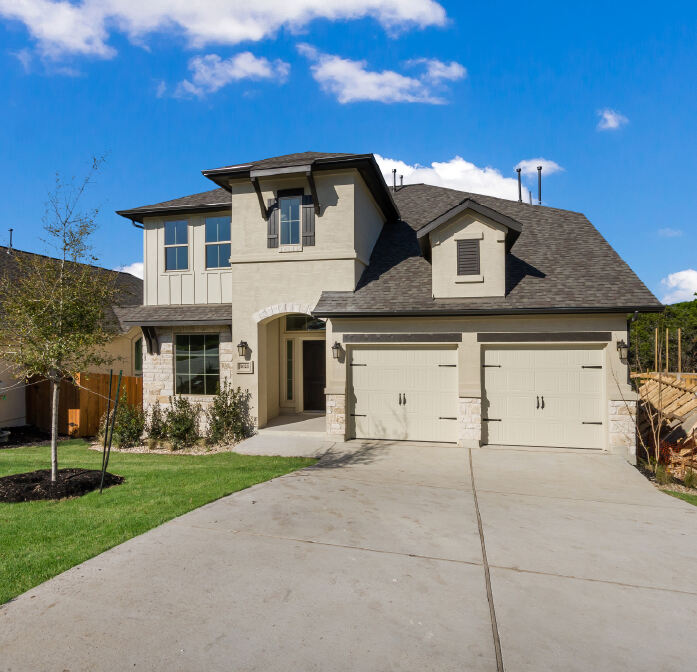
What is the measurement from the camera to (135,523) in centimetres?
523

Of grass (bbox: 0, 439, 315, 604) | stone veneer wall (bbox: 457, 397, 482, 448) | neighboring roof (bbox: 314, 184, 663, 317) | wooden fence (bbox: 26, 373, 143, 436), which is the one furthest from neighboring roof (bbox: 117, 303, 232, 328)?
stone veneer wall (bbox: 457, 397, 482, 448)

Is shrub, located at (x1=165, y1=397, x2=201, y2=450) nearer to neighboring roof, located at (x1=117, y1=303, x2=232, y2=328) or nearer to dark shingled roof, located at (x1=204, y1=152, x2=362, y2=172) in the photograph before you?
neighboring roof, located at (x1=117, y1=303, x2=232, y2=328)

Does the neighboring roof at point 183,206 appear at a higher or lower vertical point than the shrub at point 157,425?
higher

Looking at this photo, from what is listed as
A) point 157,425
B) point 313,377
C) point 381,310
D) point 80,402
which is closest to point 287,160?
point 381,310

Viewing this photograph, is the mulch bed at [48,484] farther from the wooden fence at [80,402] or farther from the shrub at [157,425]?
the wooden fence at [80,402]

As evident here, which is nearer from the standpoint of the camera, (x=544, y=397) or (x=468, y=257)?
(x=544, y=397)

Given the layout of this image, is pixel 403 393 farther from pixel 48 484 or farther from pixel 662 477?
pixel 48 484

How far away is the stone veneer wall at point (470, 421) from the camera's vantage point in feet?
32.2

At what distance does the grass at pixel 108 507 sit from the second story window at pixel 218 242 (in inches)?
224

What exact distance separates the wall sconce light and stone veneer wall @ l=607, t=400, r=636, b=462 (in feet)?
3.06

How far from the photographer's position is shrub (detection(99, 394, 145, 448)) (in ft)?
38.8

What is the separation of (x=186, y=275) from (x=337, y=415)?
6.42 metres

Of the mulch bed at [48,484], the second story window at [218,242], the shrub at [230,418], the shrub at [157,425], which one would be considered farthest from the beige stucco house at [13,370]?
the mulch bed at [48,484]

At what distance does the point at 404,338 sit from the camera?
1029 cm
